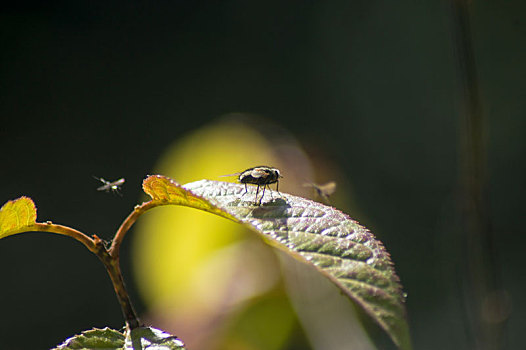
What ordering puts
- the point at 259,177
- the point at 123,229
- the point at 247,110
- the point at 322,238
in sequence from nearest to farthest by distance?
the point at 322,238
the point at 123,229
the point at 259,177
the point at 247,110

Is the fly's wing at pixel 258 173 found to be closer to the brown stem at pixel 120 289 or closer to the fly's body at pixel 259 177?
the fly's body at pixel 259 177

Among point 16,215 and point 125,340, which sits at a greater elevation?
point 16,215

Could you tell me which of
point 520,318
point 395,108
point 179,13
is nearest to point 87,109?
point 179,13

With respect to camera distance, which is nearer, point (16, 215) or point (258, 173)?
point (16, 215)

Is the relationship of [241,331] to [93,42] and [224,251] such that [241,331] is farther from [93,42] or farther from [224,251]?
[93,42]

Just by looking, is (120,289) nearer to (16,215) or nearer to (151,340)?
(151,340)

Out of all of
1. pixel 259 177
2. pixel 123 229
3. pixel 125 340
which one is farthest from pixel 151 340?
pixel 259 177

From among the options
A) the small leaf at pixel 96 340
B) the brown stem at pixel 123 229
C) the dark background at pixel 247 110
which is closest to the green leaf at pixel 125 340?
the small leaf at pixel 96 340
